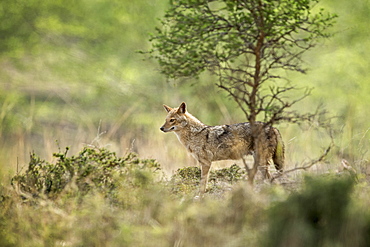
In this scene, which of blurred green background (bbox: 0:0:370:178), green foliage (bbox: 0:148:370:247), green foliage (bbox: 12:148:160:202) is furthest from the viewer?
blurred green background (bbox: 0:0:370:178)

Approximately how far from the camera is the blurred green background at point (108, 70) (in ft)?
65.7

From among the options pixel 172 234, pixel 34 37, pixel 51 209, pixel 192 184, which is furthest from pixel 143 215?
pixel 34 37

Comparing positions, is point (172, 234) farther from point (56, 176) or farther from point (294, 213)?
point (56, 176)

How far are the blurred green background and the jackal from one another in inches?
391

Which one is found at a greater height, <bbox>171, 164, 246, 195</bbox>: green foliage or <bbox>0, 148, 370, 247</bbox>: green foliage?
<bbox>171, 164, 246, 195</bbox>: green foliage

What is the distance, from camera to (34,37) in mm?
21141

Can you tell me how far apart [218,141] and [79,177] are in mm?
3072

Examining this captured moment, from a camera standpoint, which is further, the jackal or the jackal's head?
the jackal's head

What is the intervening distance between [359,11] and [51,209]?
61.8ft

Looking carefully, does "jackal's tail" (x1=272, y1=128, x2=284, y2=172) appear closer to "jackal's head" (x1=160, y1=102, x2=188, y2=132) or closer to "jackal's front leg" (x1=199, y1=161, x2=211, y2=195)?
"jackal's front leg" (x1=199, y1=161, x2=211, y2=195)

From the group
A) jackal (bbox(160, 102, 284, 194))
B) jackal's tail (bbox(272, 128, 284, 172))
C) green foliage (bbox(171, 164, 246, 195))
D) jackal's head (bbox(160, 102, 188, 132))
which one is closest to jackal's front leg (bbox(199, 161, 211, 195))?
jackal (bbox(160, 102, 284, 194))

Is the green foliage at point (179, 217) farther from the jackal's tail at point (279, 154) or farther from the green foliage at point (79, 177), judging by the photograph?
the jackal's tail at point (279, 154)

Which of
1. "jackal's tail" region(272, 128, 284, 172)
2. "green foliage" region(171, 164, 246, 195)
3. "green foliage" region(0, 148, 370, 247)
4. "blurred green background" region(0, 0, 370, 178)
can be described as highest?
"blurred green background" region(0, 0, 370, 178)

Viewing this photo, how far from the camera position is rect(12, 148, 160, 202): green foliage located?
20.9ft
